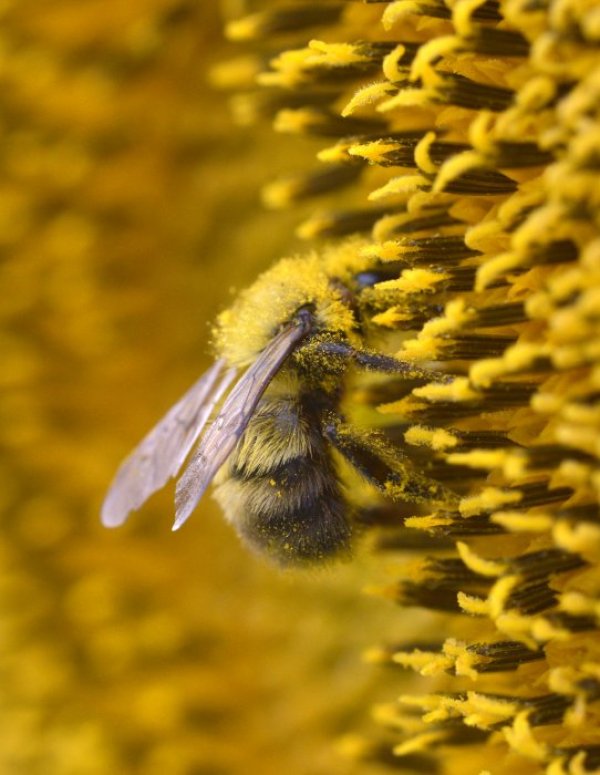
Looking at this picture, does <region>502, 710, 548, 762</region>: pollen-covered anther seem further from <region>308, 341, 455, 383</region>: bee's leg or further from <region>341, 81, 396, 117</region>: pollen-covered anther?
<region>341, 81, 396, 117</region>: pollen-covered anther

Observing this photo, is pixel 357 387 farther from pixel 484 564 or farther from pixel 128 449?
pixel 128 449

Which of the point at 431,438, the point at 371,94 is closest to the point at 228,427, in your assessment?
the point at 431,438

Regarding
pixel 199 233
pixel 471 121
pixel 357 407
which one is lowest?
pixel 357 407

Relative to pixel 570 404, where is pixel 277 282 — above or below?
above

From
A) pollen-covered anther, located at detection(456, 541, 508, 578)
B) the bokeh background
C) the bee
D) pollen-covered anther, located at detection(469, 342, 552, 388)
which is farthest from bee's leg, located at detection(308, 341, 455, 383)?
the bokeh background

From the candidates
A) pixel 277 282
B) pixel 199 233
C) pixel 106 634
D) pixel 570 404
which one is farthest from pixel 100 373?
pixel 570 404

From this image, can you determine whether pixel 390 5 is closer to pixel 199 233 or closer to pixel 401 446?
pixel 401 446

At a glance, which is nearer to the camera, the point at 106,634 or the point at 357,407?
the point at 357,407
